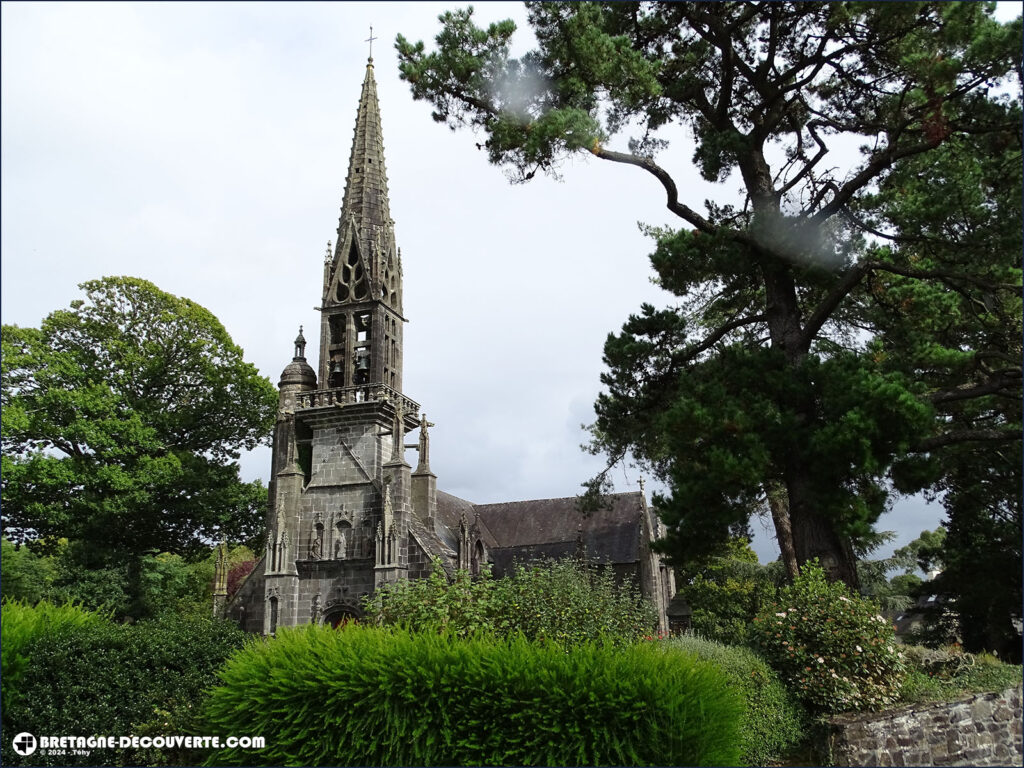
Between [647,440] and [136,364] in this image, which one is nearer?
[647,440]

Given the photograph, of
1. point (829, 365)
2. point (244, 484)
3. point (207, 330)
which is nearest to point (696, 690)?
point (829, 365)

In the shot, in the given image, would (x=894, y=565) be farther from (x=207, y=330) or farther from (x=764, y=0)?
(x=207, y=330)

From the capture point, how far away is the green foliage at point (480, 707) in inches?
276

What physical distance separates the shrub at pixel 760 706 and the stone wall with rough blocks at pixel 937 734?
2.34 ft

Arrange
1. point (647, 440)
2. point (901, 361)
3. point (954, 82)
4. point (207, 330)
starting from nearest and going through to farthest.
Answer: point (954, 82) → point (901, 361) → point (647, 440) → point (207, 330)

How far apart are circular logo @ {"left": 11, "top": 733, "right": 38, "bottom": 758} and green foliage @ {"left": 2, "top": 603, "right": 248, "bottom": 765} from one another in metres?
0.08

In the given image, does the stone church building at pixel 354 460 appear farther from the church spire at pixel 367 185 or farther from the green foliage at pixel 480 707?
the green foliage at pixel 480 707

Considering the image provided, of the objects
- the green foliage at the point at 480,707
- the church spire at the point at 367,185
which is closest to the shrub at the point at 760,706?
the green foliage at the point at 480,707

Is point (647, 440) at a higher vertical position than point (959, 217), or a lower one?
lower

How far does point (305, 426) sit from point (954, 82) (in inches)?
958

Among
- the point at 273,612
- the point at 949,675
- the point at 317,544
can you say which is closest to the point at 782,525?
the point at 949,675

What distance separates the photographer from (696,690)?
7246 mm

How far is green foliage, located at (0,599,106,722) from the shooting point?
9.08 metres

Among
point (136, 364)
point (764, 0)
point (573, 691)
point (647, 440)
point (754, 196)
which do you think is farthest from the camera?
point (136, 364)
